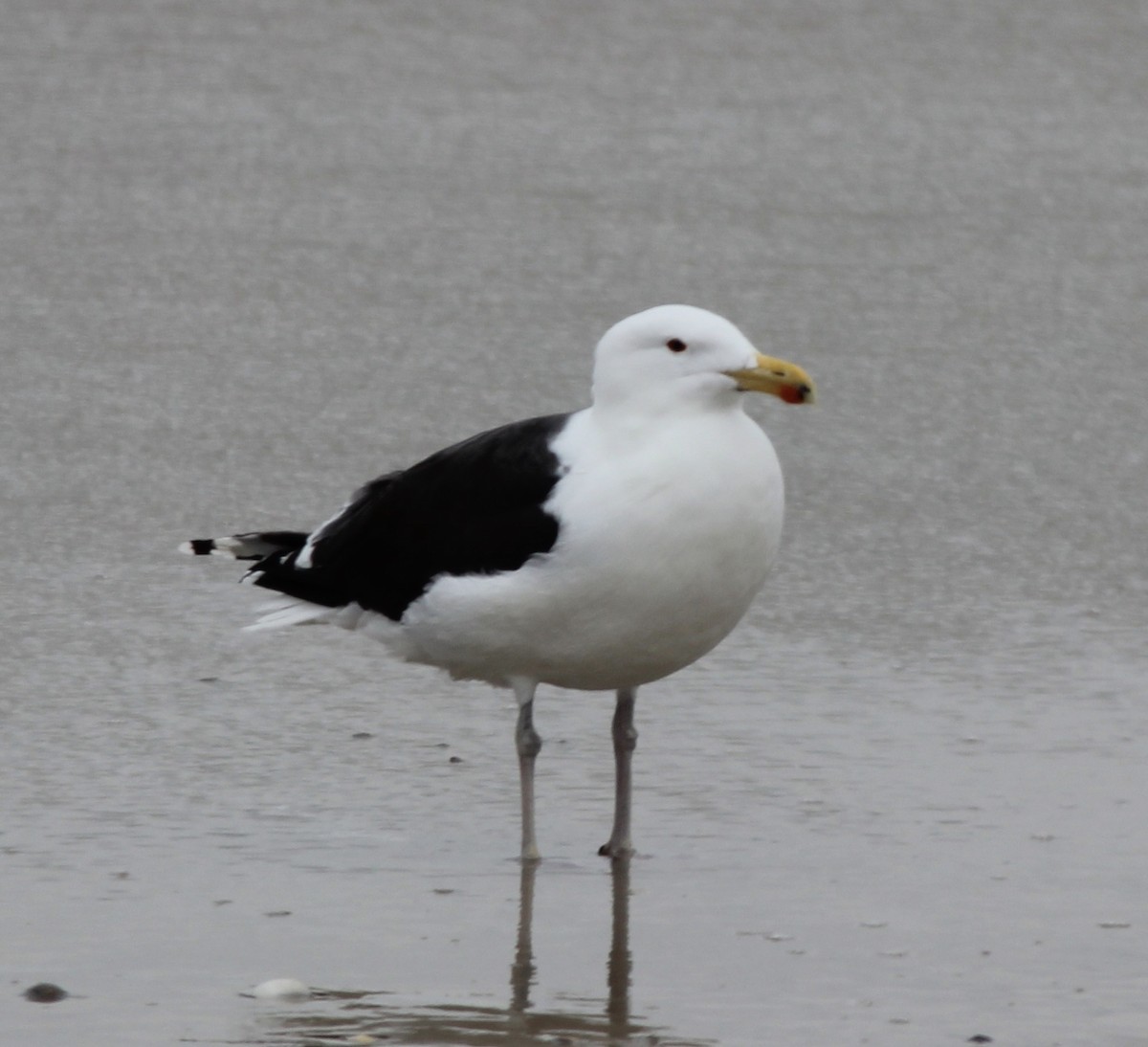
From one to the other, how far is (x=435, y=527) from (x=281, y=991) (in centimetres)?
142

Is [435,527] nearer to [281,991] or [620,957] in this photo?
[620,957]

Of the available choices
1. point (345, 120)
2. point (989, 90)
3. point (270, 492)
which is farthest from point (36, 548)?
point (989, 90)

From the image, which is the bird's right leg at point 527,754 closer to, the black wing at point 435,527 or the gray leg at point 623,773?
the gray leg at point 623,773

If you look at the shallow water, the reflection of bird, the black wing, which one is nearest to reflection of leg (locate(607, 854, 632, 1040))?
the shallow water

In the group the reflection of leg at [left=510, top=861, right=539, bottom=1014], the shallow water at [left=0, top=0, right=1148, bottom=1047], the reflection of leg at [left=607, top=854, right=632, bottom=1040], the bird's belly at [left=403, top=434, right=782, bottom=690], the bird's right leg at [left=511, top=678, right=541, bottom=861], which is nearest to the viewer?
the reflection of leg at [left=607, top=854, right=632, bottom=1040]

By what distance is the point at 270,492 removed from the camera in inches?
297

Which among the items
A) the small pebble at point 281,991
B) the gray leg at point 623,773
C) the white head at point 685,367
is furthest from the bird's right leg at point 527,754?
the small pebble at point 281,991

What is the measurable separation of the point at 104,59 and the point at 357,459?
5.66 metres

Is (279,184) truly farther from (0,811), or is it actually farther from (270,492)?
(0,811)

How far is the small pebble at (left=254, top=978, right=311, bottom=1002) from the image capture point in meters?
4.04

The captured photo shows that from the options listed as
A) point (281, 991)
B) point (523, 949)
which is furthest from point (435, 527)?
point (281, 991)

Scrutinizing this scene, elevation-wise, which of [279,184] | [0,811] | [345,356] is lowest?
[0,811]

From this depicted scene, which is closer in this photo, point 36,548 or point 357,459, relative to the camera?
point 36,548

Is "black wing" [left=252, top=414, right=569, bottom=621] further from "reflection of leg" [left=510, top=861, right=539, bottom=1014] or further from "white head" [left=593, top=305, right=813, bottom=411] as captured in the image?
"reflection of leg" [left=510, top=861, right=539, bottom=1014]
